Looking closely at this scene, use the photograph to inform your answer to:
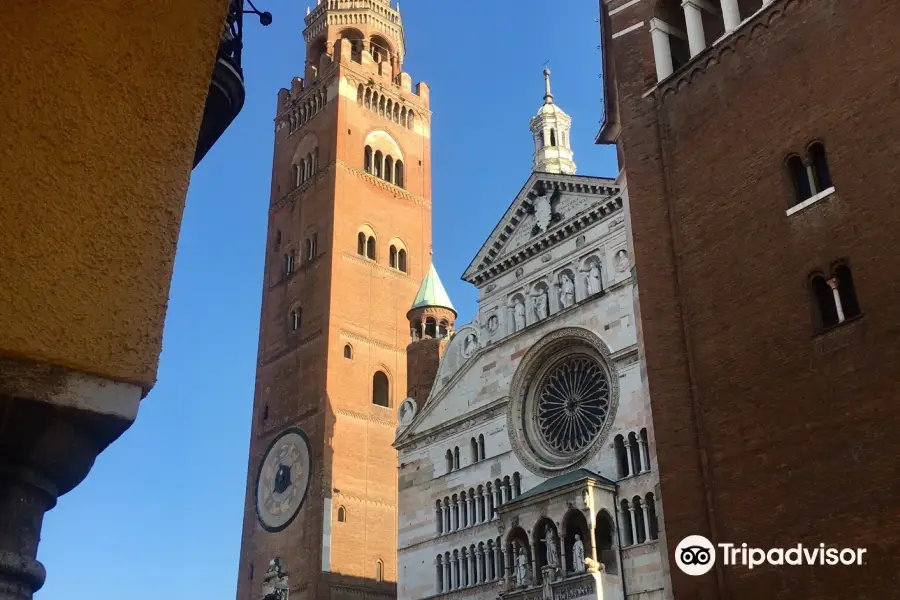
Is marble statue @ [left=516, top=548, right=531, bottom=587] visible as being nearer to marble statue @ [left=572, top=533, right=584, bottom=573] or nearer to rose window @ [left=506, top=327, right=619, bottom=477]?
marble statue @ [left=572, top=533, right=584, bottom=573]

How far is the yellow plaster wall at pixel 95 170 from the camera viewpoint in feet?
7.25

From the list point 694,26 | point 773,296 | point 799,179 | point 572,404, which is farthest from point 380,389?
point 799,179

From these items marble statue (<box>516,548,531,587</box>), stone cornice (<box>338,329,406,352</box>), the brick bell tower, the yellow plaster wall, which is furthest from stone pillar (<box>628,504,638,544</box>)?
the yellow plaster wall

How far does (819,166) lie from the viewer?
11.9 m

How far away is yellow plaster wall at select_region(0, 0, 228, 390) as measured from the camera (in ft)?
7.25

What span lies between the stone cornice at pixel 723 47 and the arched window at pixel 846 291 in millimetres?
3960

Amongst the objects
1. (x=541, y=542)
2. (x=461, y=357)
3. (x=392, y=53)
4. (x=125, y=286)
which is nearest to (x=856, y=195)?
(x=125, y=286)

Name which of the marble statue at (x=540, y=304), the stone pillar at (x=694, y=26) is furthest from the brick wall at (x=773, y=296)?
the marble statue at (x=540, y=304)

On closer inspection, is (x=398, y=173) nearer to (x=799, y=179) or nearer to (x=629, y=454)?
(x=629, y=454)

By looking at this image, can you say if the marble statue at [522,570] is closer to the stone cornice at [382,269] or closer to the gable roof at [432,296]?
the gable roof at [432,296]

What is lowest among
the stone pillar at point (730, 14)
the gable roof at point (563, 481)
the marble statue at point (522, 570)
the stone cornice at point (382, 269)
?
→ the marble statue at point (522, 570)

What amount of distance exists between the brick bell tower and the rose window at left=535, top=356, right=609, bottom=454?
38.8 ft

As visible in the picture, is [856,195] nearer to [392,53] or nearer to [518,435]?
[518,435]

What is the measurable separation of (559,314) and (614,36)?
11.7m
